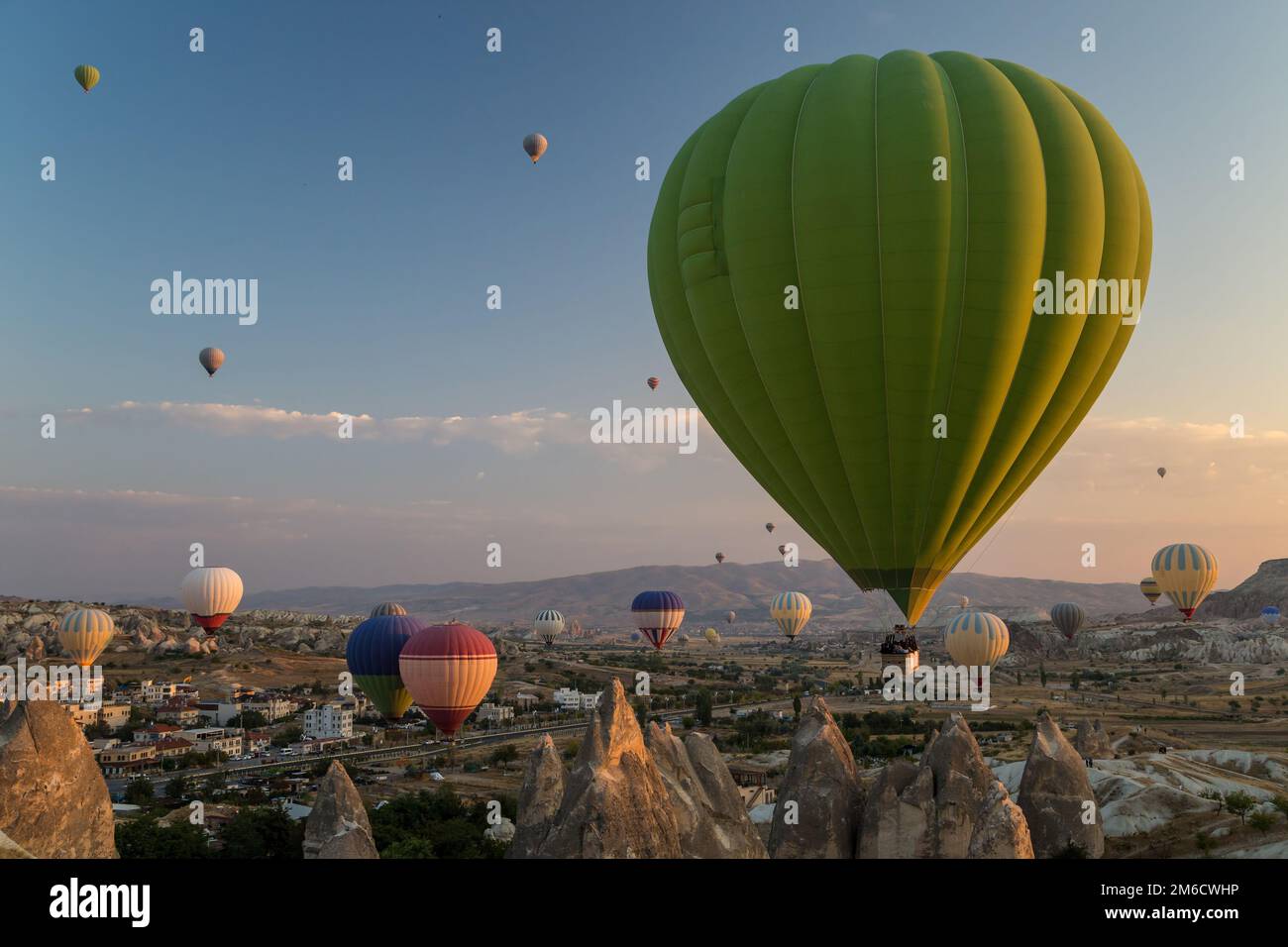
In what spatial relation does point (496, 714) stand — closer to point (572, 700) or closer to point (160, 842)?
point (572, 700)

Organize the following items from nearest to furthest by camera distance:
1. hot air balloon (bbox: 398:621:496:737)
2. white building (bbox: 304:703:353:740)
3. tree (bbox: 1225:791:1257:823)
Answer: tree (bbox: 1225:791:1257:823) → hot air balloon (bbox: 398:621:496:737) → white building (bbox: 304:703:353:740)

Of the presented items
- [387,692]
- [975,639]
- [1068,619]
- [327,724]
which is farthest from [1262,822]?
[1068,619]

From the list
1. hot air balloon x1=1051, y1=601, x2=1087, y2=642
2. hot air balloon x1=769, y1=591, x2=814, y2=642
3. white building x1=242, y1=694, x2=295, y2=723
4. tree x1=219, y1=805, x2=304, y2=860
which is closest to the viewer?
tree x1=219, y1=805, x2=304, y2=860

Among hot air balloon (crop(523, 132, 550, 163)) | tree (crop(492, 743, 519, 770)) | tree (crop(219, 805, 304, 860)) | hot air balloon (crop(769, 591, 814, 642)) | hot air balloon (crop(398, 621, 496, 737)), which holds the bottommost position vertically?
tree (crop(492, 743, 519, 770))

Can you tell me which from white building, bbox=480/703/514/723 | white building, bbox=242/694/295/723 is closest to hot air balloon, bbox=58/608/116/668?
white building, bbox=242/694/295/723

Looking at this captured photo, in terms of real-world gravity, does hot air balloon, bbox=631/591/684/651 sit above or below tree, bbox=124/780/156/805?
above

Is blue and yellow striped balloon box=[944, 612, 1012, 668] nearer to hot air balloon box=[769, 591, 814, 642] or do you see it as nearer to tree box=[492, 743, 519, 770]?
hot air balloon box=[769, 591, 814, 642]
